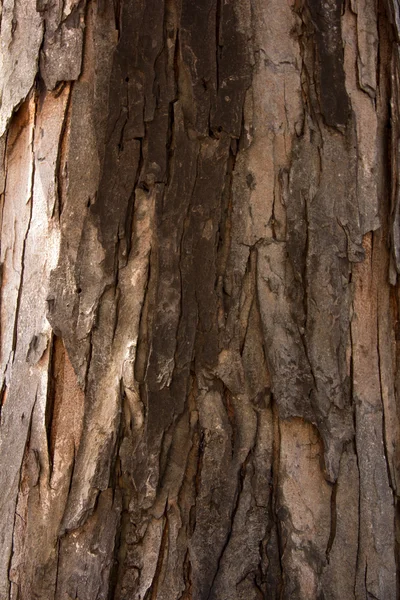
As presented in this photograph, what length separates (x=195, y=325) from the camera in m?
1.55

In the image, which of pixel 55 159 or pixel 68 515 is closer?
pixel 68 515

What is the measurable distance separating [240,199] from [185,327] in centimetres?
34

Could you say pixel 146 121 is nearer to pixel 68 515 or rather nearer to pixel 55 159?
pixel 55 159

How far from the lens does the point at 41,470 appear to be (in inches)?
61.9

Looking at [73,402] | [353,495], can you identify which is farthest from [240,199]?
[353,495]

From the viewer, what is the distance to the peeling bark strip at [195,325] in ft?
5.02

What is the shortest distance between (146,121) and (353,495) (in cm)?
103

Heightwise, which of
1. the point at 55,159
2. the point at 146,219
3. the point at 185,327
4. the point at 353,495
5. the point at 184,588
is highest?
the point at 55,159

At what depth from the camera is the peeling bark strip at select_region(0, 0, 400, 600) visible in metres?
1.53

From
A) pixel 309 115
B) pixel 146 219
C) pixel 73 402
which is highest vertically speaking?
pixel 309 115

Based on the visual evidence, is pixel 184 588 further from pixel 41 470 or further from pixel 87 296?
pixel 87 296

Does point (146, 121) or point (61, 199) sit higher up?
point (146, 121)

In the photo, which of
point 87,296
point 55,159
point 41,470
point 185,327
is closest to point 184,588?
point 41,470

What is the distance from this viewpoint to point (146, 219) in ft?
5.11
